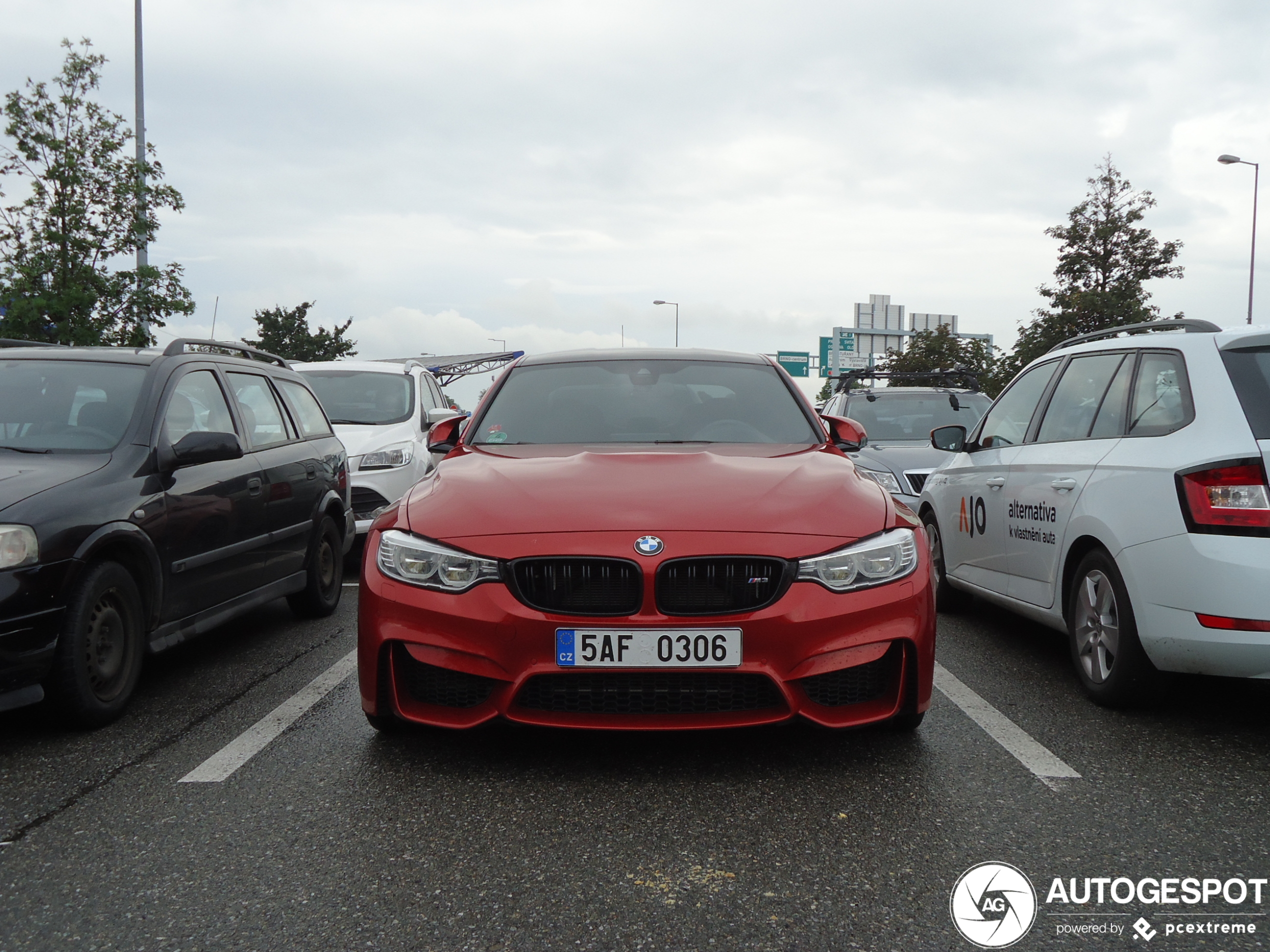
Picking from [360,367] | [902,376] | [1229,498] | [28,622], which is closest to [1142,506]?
[1229,498]

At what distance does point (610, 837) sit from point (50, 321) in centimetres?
1331

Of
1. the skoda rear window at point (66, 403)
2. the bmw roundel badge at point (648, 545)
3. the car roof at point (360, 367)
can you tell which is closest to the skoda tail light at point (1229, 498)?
the bmw roundel badge at point (648, 545)

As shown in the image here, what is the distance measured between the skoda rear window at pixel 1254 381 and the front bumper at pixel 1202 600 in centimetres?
42

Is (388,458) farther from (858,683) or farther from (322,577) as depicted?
(858,683)

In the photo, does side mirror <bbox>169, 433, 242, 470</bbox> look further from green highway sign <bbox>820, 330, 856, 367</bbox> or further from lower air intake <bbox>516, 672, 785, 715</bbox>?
green highway sign <bbox>820, 330, 856, 367</bbox>

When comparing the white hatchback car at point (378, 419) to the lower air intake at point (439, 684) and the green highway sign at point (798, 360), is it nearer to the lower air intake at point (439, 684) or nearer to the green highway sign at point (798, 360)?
the lower air intake at point (439, 684)

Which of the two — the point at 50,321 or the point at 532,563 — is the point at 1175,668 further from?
the point at 50,321

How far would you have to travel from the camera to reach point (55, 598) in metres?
3.97

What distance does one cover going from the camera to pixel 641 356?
5445 millimetres

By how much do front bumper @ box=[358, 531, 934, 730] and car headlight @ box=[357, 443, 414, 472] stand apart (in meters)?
6.06

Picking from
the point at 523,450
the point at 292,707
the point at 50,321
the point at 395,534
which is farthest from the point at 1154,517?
the point at 50,321

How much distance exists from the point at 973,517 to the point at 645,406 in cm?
229

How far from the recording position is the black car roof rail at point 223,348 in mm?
5676

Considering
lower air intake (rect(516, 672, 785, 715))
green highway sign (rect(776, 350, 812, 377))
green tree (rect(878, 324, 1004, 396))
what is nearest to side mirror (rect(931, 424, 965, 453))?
lower air intake (rect(516, 672, 785, 715))
